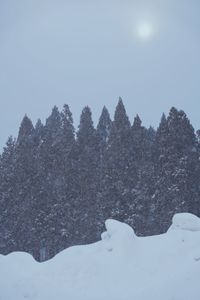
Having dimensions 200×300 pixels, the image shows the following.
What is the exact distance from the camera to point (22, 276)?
568 inches

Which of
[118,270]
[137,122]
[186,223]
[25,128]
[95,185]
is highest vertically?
[25,128]

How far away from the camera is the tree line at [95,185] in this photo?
3011 centimetres

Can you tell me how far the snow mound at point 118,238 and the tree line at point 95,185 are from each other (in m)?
12.8

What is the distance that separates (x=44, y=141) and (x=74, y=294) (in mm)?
26361

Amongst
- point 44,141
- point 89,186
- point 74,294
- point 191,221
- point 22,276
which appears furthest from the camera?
point 44,141

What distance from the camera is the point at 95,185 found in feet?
111

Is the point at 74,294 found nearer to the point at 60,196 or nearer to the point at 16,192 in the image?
the point at 60,196


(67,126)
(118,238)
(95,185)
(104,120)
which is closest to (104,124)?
(104,120)

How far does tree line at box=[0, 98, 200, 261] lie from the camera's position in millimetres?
30109

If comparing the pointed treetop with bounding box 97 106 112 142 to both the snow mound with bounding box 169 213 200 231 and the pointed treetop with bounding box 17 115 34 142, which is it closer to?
the pointed treetop with bounding box 17 115 34 142

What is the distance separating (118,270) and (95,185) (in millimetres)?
20103

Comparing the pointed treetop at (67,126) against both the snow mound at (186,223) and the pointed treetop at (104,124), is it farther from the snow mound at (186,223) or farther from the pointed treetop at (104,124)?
the snow mound at (186,223)

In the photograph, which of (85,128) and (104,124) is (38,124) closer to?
(104,124)

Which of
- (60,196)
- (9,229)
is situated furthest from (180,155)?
(9,229)
